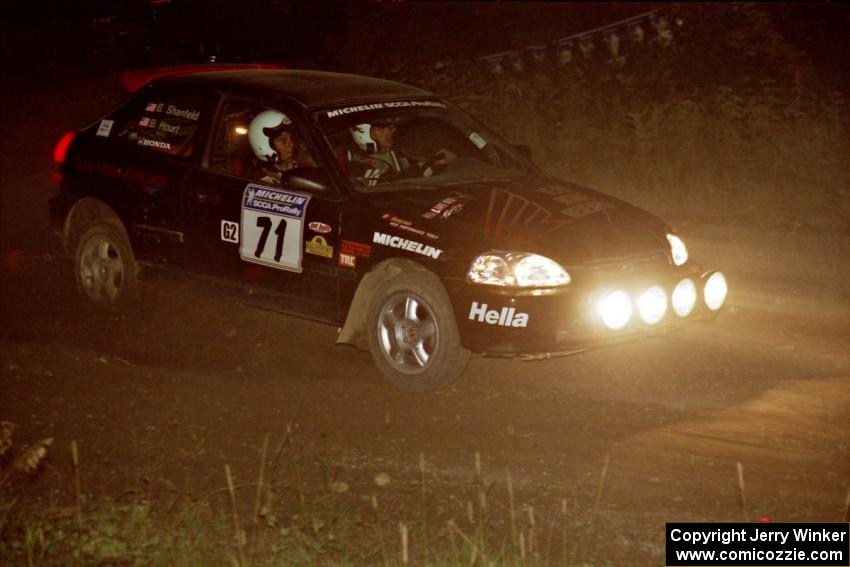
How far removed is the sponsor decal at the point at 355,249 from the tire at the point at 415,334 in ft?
0.71

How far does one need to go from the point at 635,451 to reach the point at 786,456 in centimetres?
68

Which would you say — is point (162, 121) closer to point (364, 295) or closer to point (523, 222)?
point (364, 295)

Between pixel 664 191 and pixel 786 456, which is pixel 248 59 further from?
pixel 786 456

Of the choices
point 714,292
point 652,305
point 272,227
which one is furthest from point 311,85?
point 714,292

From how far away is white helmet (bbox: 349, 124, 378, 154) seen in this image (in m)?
7.71

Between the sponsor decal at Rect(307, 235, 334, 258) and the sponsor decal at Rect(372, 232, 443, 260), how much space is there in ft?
1.14

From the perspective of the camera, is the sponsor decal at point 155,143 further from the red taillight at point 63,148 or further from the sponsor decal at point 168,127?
the red taillight at point 63,148

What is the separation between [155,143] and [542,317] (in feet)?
10.5

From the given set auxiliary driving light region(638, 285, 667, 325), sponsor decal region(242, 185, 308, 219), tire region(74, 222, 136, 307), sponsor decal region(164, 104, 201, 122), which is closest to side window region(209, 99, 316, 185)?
sponsor decal region(242, 185, 308, 219)

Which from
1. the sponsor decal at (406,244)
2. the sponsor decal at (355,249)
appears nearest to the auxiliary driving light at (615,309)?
the sponsor decal at (406,244)

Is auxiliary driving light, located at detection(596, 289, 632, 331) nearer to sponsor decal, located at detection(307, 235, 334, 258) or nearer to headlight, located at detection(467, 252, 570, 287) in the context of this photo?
headlight, located at detection(467, 252, 570, 287)

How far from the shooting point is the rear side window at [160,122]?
7.74 metres

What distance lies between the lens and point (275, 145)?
7367mm

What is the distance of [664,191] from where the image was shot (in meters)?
12.4
